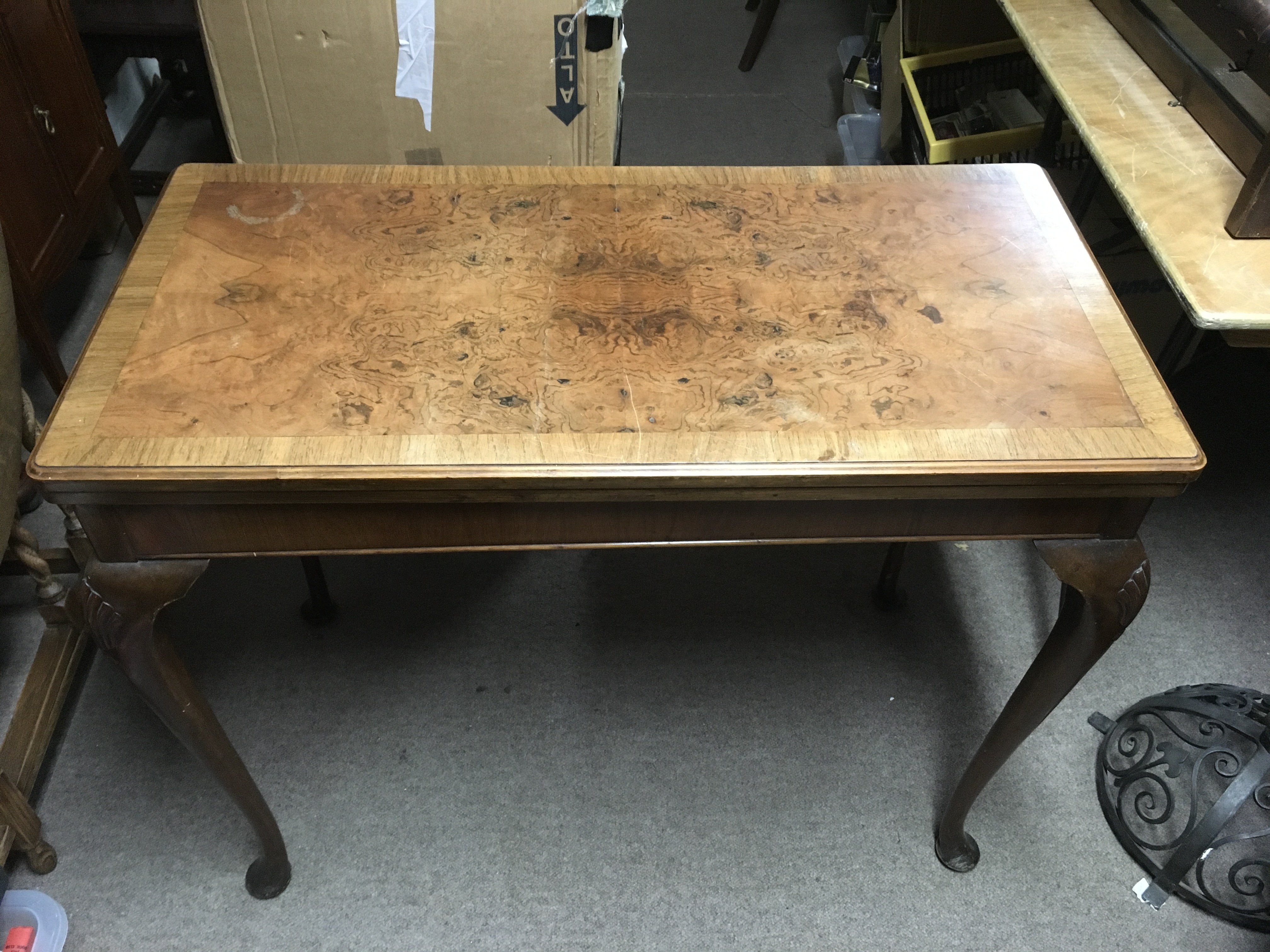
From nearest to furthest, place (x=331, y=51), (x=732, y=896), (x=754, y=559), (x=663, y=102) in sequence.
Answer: (x=732, y=896) < (x=331, y=51) < (x=754, y=559) < (x=663, y=102)

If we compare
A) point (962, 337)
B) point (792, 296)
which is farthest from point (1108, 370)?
point (792, 296)

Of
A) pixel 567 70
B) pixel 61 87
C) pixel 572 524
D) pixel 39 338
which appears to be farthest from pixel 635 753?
pixel 61 87

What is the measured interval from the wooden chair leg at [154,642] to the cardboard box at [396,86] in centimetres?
87

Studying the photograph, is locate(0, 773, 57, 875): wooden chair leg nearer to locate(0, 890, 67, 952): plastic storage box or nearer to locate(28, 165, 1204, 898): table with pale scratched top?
locate(0, 890, 67, 952): plastic storage box

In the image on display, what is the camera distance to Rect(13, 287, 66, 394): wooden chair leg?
62.1 inches

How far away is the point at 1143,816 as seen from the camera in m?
1.24

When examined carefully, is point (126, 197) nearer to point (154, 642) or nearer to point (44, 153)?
point (44, 153)

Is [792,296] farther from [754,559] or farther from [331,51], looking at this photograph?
[331,51]

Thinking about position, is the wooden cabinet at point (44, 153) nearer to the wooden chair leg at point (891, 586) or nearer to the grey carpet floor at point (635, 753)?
the grey carpet floor at point (635, 753)

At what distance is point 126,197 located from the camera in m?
2.02

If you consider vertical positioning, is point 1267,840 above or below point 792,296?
below

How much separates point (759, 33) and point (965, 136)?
117 cm

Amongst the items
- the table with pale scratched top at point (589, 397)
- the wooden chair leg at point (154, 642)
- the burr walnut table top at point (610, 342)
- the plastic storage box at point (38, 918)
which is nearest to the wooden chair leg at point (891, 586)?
the table with pale scratched top at point (589, 397)

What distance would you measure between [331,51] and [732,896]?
134cm
